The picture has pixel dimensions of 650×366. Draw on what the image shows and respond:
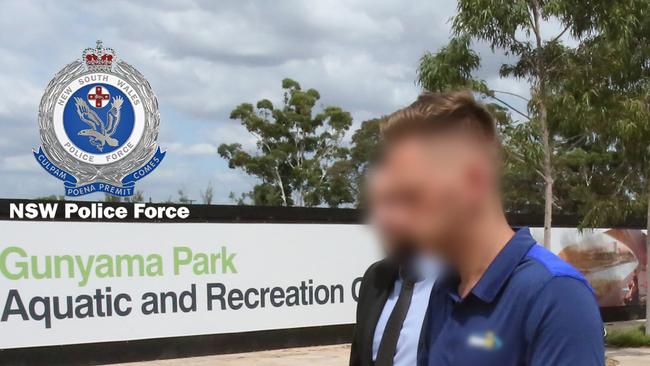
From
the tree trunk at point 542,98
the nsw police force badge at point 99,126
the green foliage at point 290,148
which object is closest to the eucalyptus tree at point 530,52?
the tree trunk at point 542,98

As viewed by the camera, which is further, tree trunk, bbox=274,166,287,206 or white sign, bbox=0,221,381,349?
tree trunk, bbox=274,166,287,206

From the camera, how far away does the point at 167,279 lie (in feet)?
40.4

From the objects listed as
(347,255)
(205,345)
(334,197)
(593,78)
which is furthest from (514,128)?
(334,197)

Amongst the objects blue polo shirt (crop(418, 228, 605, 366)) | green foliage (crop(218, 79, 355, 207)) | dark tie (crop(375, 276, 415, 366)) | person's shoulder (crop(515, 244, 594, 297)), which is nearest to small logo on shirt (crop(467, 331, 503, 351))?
blue polo shirt (crop(418, 228, 605, 366))

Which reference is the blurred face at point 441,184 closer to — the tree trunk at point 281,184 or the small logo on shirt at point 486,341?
the small logo on shirt at point 486,341

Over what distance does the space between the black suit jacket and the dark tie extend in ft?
0.21

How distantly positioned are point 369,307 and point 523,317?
153 centimetres

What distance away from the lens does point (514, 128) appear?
37.2ft

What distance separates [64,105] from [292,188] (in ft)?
92.4

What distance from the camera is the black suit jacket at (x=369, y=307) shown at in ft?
9.30

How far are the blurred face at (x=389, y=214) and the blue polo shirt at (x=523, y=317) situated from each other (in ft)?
0.52

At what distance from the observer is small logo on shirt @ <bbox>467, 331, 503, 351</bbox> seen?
1.43m

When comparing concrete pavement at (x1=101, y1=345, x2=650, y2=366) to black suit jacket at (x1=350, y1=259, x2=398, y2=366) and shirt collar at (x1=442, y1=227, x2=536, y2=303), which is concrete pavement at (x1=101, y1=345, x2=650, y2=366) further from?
shirt collar at (x1=442, y1=227, x2=536, y2=303)

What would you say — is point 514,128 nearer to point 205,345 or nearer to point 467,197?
point 205,345
